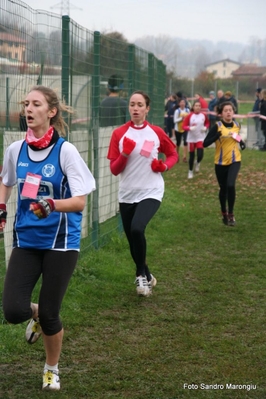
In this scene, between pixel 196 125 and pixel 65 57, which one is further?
pixel 196 125

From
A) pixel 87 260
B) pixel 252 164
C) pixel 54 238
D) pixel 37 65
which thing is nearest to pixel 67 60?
pixel 37 65

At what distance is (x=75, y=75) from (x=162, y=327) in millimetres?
3136

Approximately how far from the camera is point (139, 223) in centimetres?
756

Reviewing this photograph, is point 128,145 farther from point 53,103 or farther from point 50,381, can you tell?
point 50,381

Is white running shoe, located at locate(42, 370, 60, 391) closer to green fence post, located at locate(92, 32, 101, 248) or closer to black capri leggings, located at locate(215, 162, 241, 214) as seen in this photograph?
green fence post, located at locate(92, 32, 101, 248)

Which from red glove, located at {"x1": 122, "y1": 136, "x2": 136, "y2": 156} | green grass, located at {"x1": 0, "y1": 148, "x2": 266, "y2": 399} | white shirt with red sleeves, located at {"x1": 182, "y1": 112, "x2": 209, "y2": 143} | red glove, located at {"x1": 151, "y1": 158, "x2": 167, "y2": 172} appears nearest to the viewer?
green grass, located at {"x1": 0, "y1": 148, "x2": 266, "y2": 399}

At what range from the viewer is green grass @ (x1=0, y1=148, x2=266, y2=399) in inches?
209

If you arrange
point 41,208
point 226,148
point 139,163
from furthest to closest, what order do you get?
point 226,148 → point 139,163 → point 41,208

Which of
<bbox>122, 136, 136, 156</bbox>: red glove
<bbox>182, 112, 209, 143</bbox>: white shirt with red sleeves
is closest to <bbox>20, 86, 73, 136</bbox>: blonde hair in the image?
<bbox>122, 136, 136, 156</bbox>: red glove

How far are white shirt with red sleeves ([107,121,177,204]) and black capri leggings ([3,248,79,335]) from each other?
2.89 metres

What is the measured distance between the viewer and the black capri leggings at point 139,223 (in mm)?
7582

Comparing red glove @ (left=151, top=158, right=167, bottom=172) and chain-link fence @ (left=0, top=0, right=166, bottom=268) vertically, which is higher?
chain-link fence @ (left=0, top=0, right=166, bottom=268)

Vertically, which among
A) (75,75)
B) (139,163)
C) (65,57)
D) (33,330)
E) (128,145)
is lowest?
(33,330)

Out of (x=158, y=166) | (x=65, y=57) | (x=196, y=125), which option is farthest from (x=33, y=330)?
(x=196, y=125)
